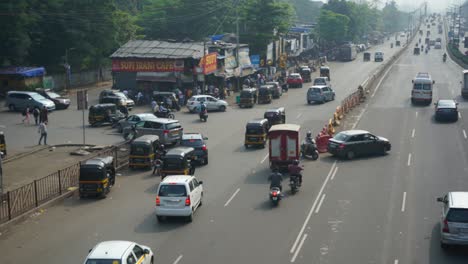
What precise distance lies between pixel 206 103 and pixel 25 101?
15.0 m

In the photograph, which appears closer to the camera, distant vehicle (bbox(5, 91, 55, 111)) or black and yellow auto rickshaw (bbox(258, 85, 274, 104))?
distant vehicle (bbox(5, 91, 55, 111))

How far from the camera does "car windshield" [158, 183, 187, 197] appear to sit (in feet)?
77.3

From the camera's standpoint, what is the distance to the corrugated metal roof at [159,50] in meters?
62.7

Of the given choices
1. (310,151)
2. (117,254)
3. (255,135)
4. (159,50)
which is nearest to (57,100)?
(159,50)

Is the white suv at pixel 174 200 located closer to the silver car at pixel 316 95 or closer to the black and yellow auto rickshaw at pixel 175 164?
the black and yellow auto rickshaw at pixel 175 164

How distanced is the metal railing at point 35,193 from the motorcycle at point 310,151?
9.81 m

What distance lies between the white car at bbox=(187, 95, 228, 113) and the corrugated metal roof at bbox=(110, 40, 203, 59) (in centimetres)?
842

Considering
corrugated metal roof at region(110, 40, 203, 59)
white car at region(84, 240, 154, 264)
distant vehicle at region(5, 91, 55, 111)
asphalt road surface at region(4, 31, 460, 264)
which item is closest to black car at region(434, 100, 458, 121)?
asphalt road surface at region(4, 31, 460, 264)

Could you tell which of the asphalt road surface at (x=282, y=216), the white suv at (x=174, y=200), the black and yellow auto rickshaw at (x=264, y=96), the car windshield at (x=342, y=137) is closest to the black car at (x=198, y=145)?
the asphalt road surface at (x=282, y=216)

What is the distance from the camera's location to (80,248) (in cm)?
2133

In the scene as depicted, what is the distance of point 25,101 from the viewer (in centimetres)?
5438

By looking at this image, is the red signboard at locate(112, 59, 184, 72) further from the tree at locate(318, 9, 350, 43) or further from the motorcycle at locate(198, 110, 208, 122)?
the tree at locate(318, 9, 350, 43)

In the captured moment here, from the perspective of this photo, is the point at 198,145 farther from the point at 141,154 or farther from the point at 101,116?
the point at 101,116

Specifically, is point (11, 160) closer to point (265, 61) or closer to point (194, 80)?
point (194, 80)
